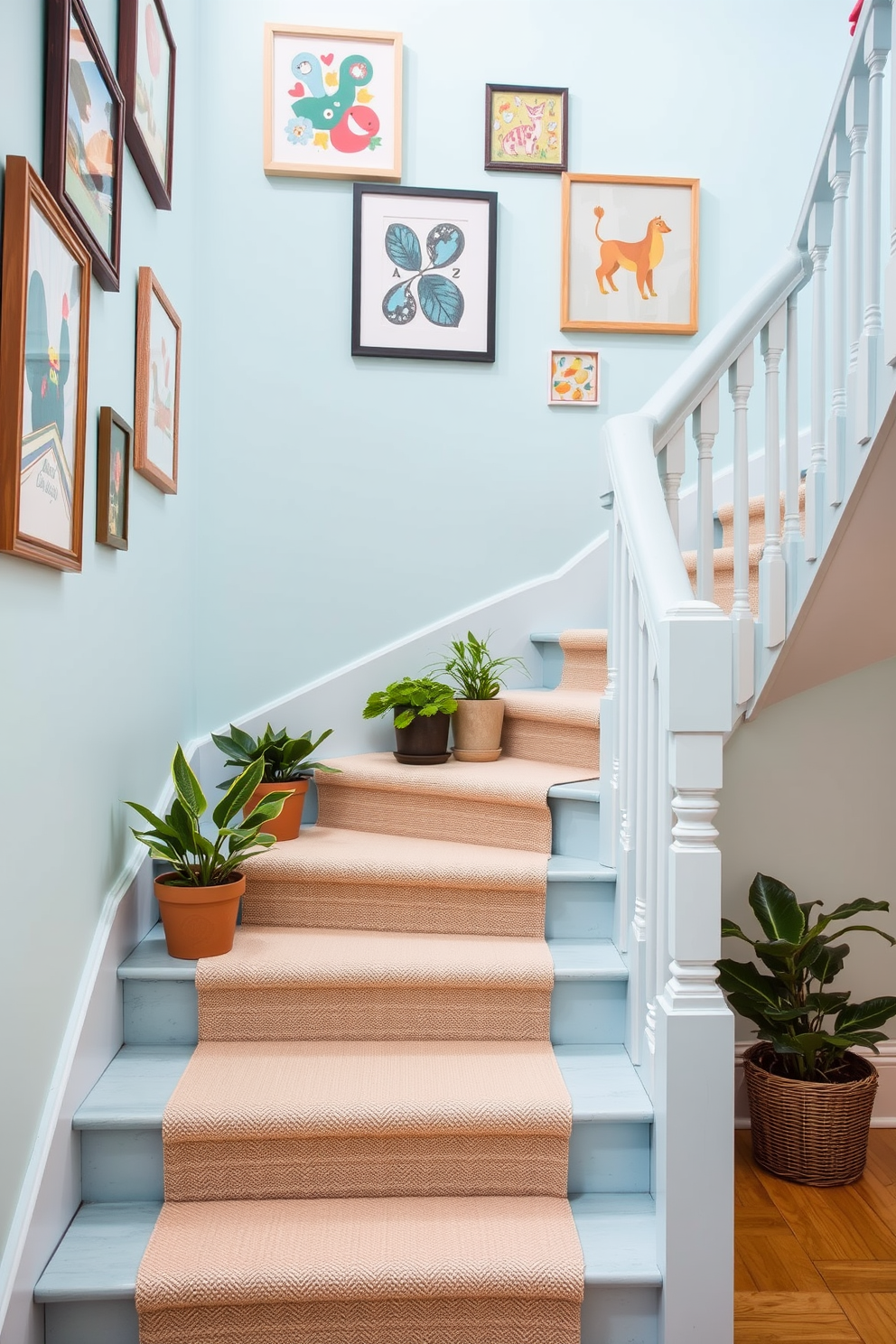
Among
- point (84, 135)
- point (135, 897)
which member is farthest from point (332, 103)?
point (135, 897)

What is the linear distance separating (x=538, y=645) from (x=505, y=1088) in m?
1.55

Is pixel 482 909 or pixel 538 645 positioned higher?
pixel 538 645

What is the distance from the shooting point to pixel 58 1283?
1.35 metres

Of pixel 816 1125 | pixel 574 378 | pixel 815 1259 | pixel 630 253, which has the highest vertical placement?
pixel 630 253

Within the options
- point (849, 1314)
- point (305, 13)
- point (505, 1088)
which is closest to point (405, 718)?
point (505, 1088)

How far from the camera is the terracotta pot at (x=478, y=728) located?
2473 mm

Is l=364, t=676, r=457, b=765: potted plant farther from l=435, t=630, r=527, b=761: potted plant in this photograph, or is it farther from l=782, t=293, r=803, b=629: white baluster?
l=782, t=293, r=803, b=629: white baluster

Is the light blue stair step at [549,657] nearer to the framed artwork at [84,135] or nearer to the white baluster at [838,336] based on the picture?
the white baluster at [838,336]

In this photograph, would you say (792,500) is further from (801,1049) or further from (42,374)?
(42,374)

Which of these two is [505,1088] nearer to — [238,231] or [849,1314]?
[849,1314]

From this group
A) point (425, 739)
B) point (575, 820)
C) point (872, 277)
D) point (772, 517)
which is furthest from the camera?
point (425, 739)

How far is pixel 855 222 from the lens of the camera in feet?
5.59

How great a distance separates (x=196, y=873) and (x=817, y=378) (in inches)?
60.4

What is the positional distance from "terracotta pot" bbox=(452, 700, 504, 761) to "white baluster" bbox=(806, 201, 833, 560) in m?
0.92
